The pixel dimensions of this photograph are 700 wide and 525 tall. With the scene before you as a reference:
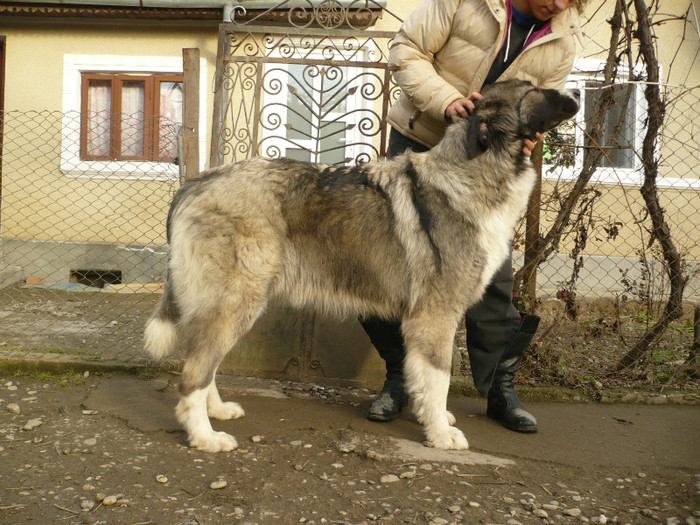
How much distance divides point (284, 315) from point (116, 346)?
140cm

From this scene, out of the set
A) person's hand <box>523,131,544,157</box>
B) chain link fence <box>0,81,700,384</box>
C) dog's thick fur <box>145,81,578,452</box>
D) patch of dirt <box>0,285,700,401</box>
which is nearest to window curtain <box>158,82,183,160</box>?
chain link fence <box>0,81,700,384</box>

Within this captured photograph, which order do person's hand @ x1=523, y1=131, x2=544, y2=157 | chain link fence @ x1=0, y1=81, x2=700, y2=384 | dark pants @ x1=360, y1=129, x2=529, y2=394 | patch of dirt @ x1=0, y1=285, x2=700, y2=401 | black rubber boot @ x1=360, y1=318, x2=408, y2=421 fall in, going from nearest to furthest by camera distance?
person's hand @ x1=523, y1=131, x2=544, y2=157, dark pants @ x1=360, y1=129, x2=529, y2=394, black rubber boot @ x1=360, y1=318, x2=408, y2=421, patch of dirt @ x1=0, y1=285, x2=700, y2=401, chain link fence @ x1=0, y1=81, x2=700, y2=384

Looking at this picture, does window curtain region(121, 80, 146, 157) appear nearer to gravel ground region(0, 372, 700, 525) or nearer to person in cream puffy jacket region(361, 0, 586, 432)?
gravel ground region(0, 372, 700, 525)

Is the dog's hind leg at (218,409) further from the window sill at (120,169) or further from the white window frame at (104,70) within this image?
the white window frame at (104,70)

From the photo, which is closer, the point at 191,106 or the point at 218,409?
the point at 218,409

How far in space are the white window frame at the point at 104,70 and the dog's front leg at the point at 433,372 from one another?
5.53m

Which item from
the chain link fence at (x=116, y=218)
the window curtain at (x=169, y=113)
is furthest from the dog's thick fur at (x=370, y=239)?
the window curtain at (x=169, y=113)

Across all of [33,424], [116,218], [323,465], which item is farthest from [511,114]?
[116,218]

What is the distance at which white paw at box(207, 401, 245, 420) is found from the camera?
333 cm

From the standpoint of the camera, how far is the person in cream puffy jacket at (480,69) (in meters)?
3.04

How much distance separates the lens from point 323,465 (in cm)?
279

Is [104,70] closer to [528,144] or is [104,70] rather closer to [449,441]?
[528,144]

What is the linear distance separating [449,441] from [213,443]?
44.3 inches

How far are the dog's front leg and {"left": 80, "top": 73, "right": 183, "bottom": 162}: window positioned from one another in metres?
5.79
